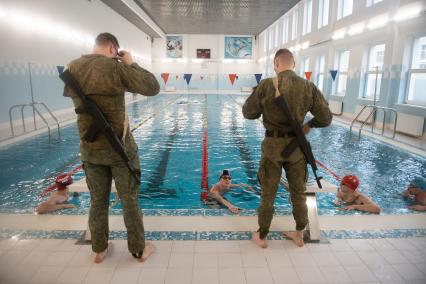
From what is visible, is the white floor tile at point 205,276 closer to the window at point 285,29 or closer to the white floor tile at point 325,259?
the white floor tile at point 325,259

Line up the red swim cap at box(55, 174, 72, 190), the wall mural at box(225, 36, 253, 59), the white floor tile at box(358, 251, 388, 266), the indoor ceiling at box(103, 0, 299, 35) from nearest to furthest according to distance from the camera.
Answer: the white floor tile at box(358, 251, 388, 266) → the red swim cap at box(55, 174, 72, 190) → the indoor ceiling at box(103, 0, 299, 35) → the wall mural at box(225, 36, 253, 59)

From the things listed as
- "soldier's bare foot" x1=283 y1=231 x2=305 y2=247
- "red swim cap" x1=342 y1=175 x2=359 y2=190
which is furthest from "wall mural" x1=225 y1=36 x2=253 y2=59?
"soldier's bare foot" x1=283 y1=231 x2=305 y2=247

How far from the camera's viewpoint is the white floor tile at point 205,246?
2.50m

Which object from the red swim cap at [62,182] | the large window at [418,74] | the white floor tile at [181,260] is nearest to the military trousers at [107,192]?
the white floor tile at [181,260]

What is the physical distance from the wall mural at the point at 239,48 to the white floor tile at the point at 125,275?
27915 mm

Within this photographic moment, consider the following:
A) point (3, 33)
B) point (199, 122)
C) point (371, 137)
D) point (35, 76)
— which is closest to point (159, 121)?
point (199, 122)

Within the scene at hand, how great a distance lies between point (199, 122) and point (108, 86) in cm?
777

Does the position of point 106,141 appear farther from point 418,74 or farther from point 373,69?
point 373,69

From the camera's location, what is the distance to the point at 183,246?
256cm

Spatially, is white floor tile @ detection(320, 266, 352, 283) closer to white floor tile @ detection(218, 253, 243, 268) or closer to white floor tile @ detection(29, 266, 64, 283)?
→ white floor tile @ detection(218, 253, 243, 268)

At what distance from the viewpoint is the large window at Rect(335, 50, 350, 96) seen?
11.9 m

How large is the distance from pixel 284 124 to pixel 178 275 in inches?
53.3

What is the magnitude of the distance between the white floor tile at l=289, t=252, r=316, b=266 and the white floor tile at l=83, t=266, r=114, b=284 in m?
1.36

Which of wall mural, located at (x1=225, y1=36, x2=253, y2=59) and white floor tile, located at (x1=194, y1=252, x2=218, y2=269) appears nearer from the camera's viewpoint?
white floor tile, located at (x1=194, y1=252, x2=218, y2=269)
